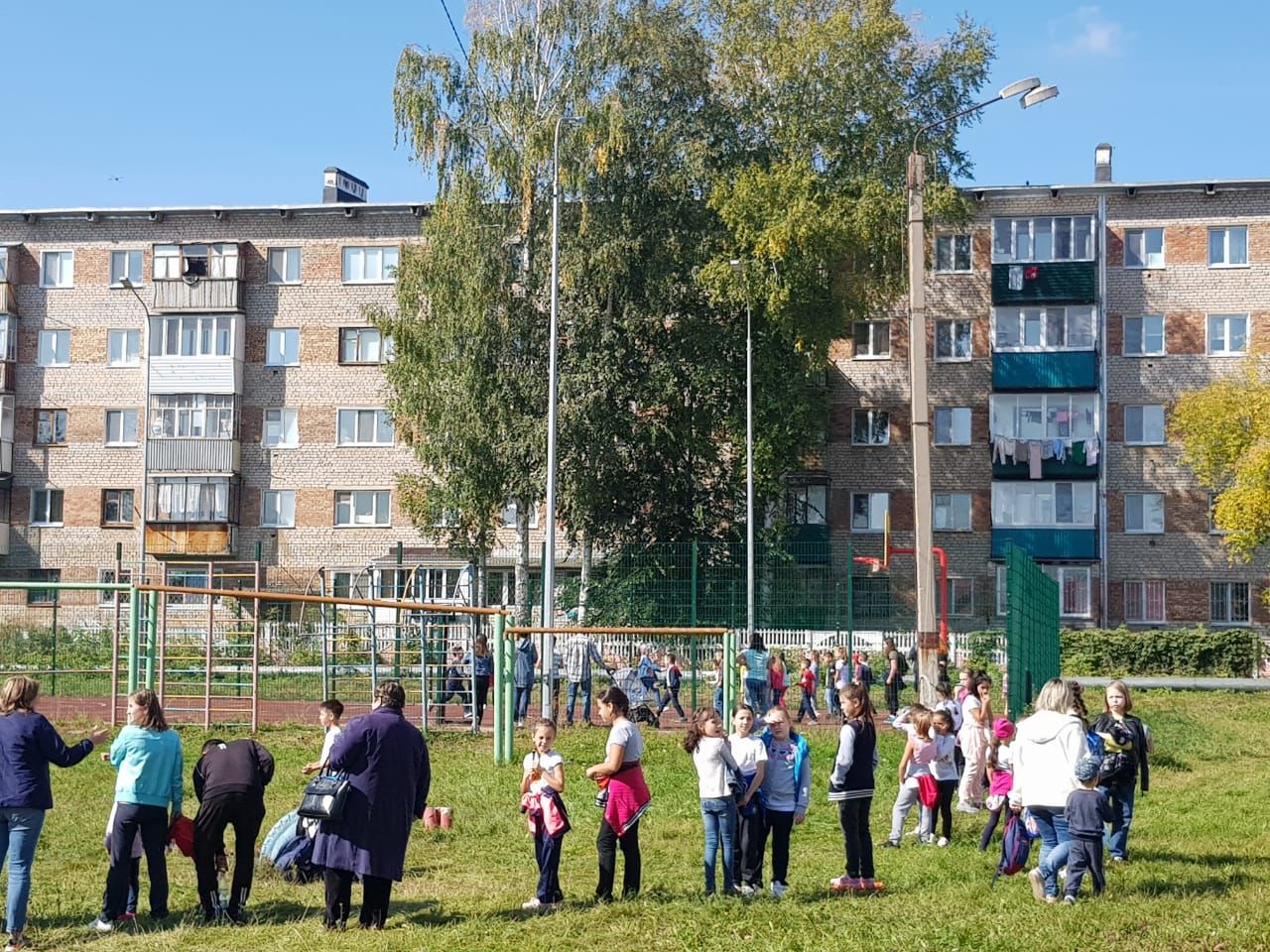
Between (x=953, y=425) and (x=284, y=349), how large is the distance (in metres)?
22.5

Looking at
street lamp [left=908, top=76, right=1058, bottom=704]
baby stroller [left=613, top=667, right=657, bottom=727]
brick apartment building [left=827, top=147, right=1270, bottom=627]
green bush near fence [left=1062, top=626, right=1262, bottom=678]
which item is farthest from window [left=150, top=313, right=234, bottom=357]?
street lamp [left=908, top=76, right=1058, bottom=704]

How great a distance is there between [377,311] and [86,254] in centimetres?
1805

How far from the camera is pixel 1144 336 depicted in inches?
1997

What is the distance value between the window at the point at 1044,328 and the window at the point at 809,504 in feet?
24.4

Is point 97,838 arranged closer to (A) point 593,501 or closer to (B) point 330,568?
(A) point 593,501

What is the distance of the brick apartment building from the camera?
49906 millimetres

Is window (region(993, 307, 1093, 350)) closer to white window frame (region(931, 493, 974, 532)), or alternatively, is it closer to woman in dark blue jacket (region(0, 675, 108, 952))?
white window frame (region(931, 493, 974, 532))

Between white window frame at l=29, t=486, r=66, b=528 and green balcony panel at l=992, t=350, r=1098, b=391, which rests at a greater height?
green balcony panel at l=992, t=350, r=1098, b=391

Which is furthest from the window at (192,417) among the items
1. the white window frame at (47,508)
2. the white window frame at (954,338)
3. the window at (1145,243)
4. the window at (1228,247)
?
the window at (1228,247)

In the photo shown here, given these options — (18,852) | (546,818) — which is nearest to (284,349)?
(546,818)

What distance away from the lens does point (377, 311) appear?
135ft

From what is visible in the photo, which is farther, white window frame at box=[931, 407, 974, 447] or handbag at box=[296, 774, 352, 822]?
white window frame at box=[931, 407, 974, 447]

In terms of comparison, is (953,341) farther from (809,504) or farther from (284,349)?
(284,349)

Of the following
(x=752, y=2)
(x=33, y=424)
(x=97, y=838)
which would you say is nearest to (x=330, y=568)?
(x=33, y=424)
